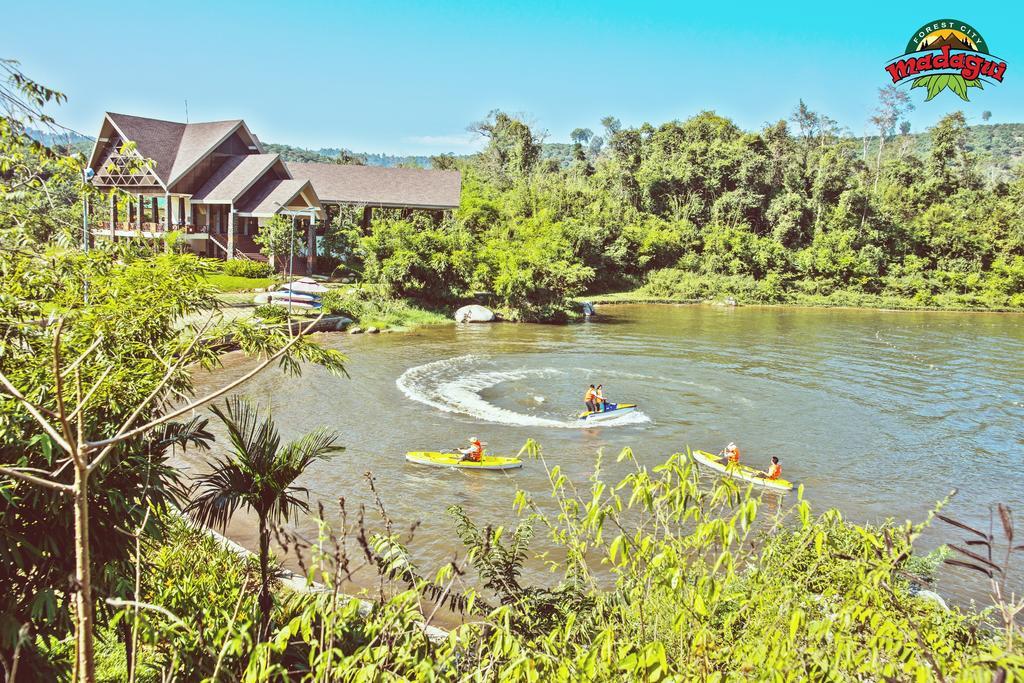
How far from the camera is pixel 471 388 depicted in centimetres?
2598

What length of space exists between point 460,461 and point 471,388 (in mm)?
8406

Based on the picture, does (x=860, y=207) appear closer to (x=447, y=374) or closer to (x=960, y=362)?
(x=960, y=362)

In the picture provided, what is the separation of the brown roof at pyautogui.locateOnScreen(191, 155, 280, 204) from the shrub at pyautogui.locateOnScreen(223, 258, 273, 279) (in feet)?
13.0

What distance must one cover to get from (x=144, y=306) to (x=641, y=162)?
217ft

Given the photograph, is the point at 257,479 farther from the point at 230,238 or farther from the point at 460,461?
the point at 230,238

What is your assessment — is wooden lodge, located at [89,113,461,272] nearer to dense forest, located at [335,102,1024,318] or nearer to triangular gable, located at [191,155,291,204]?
triangular gable, located at [191,155,291,204]

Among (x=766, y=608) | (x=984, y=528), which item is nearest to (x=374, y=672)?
(x=766, y=608)

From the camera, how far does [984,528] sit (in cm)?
1619

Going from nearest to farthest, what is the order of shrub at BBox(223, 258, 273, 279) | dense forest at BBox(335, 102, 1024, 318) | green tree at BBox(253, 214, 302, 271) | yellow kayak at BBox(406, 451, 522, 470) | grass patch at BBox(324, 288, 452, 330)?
1. yellow kayak at BBox(406, 451, 522, 470)
2. grass patch at BBox(324, 288, 452, 330)
3. green tree at BBox(253, 214, 302, 271)
4. shrub at BBox(223, 258, 273, 279)
5. dense forest at BBox(335, 102, 1024, 318)

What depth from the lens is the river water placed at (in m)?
16.7

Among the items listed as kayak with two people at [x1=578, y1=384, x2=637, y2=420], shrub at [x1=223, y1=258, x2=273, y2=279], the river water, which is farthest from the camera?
shrub at [x1=223, y1=258, x2=273, y2=279]

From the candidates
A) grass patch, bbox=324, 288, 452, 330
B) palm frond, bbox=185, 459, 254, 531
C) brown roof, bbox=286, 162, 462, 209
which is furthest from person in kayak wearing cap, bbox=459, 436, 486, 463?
brown roof, bbox=286, 162, 462, 209

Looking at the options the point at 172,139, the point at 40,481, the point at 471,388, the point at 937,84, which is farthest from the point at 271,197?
the point at 40,481

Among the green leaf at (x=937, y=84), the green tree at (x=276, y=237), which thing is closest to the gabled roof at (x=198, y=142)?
the green tree at (x=276, y=237)
